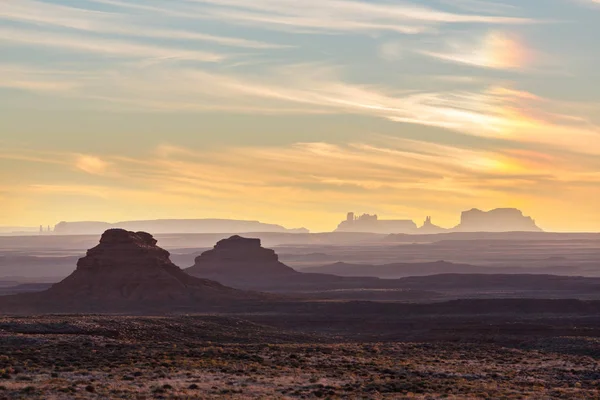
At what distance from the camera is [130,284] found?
127 meters

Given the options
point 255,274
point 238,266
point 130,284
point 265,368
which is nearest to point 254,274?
point 255,274

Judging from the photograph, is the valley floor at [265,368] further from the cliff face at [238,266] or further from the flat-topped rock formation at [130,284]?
the cliff face at [238,266]

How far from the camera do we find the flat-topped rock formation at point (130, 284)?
398 ft

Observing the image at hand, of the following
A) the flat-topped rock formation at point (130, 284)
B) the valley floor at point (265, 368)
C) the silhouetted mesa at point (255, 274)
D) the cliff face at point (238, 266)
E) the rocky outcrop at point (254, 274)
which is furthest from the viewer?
the cliff face at point (238, 266)

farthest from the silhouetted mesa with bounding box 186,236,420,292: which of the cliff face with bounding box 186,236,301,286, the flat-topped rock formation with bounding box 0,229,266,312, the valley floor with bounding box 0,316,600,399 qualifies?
the valley floor with bounding box 0,316,600,399

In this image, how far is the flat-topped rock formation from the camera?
12138 cm

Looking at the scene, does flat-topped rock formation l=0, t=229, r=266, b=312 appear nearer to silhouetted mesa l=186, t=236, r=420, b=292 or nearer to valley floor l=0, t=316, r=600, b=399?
silhouetted mesa l=186, t=236, r=420, b=292

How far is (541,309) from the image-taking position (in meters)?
119

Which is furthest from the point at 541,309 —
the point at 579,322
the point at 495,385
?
the point at 495,385

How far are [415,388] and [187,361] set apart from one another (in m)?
13.7

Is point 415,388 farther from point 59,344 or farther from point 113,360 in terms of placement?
point 59,344

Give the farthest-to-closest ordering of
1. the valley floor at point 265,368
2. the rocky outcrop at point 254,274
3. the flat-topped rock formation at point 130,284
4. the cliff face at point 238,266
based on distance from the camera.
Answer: the cliff face at point 238,266
the rocky outcrop at point 254,274
the flat-topped rock formation at point 130,284
the valley floor at point 265,368

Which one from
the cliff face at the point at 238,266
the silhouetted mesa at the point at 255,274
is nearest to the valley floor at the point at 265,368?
the silhouetted mesa at the point at 255,274

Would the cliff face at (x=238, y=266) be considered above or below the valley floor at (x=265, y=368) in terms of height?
above
